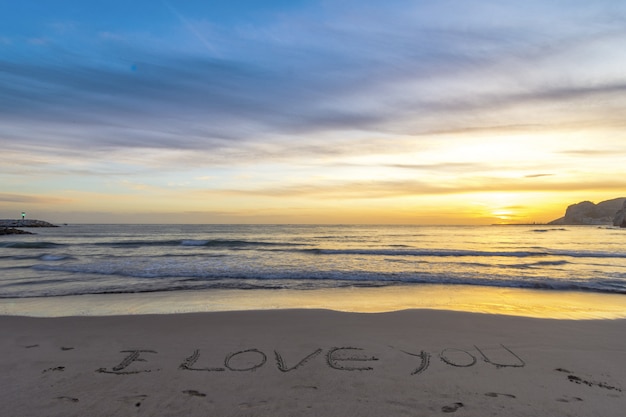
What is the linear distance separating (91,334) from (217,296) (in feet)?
14.0

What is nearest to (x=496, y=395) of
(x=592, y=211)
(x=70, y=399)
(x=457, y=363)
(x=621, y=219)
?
(x=457, y=363)

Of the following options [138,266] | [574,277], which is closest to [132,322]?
[138,266]

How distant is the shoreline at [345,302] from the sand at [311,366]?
3.59 feet

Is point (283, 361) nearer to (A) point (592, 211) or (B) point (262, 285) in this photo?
(B) point (262, 285)

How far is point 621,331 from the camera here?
6.50 m

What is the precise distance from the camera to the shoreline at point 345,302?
8.20 metres

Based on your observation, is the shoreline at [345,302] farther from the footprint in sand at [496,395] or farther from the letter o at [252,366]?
the footprint in sand at [496,395]

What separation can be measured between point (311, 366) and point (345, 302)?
478 cm

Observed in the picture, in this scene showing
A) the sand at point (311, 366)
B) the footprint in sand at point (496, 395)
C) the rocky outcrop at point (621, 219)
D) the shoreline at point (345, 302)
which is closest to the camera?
the sand at point (311, 366)

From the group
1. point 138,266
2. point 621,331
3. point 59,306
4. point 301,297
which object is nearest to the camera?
point 621,331

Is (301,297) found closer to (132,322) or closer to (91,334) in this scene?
(132,322)

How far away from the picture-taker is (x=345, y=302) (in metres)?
9.38

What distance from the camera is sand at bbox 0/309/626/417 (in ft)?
12.0

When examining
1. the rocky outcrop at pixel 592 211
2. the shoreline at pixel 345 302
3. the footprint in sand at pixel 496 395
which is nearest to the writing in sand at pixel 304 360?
the footprint in sand at pixel 496 395
